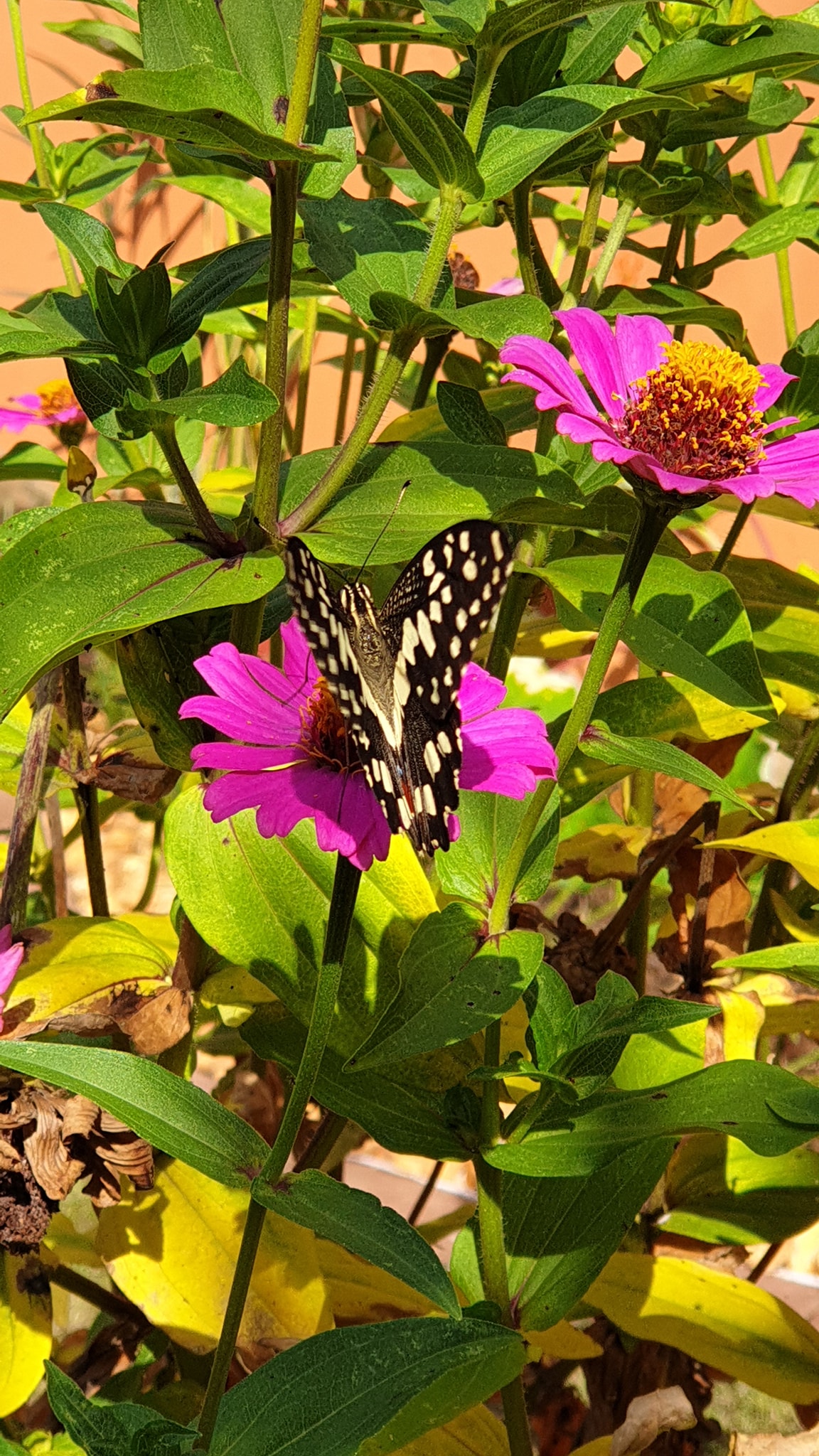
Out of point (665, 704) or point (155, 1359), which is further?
point (155, 1359)

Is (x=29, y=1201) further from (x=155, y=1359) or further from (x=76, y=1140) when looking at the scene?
(x=155, y=1359)

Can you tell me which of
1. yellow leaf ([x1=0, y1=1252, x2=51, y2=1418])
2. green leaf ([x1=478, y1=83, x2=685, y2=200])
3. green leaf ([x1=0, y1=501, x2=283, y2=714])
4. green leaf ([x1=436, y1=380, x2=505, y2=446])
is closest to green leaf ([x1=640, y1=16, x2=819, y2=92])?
green leaf ([x1=478, y1=83, x2=685, y2=200])

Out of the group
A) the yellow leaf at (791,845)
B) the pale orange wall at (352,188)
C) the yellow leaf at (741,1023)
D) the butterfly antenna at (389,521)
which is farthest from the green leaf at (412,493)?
the pale orange wall at (352,188)

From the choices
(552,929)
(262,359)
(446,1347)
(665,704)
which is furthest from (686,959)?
(262,359)

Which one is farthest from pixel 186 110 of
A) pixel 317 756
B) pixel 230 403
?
pixel 317 756

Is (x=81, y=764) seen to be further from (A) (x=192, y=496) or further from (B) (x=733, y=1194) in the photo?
(B) (x=733, y=1194)
